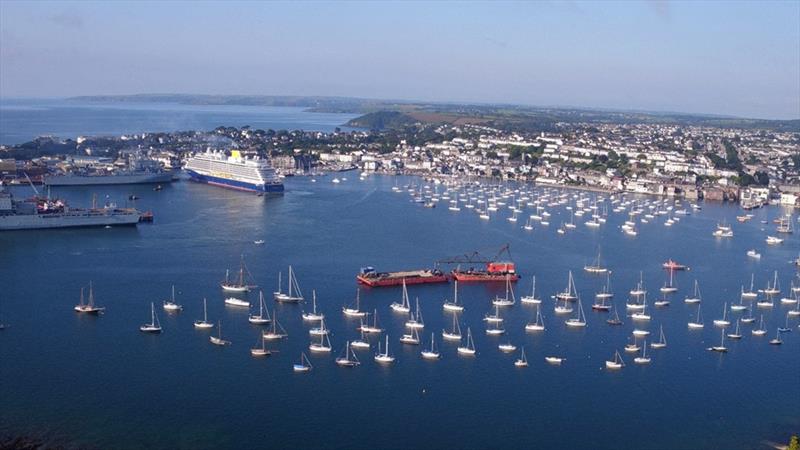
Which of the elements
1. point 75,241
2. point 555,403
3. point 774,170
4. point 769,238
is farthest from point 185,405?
point 774,170

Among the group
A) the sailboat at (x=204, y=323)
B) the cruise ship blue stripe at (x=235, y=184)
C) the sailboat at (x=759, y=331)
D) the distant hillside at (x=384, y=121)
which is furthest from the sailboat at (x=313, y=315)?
the distant hillside at (x=384, y=121)

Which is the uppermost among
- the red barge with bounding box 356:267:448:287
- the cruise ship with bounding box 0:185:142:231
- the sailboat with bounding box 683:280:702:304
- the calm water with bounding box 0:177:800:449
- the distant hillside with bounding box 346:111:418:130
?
the distant hillside with bounding box 346:111:418:130

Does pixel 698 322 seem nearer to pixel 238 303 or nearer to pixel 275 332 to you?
pixel 275 332

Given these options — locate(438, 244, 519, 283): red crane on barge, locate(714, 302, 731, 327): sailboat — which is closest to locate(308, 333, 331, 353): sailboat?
locate(438, 244, 519, 283): red crane on barge

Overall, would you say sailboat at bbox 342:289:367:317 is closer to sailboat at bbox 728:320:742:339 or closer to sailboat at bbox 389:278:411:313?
sailboat at bbox 389:278:411:313

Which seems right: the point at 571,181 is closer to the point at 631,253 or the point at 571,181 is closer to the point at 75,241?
the point at 631,253
